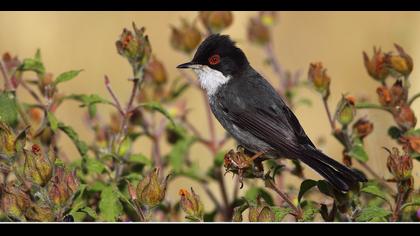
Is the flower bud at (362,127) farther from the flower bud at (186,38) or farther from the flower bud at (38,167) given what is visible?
the flower bud at (38,167)

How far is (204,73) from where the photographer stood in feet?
16.1

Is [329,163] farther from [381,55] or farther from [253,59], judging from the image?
[253,59]

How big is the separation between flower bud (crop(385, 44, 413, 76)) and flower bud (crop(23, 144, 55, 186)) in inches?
78.4

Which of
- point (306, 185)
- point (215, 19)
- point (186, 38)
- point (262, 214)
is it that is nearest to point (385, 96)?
point (306, 185)

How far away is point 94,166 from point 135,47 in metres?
0.68

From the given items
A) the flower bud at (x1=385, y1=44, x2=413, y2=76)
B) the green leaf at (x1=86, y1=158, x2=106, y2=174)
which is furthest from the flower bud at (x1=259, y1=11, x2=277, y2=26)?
the green leaf at (x1=86, y1=158, x2=106, y2=174)

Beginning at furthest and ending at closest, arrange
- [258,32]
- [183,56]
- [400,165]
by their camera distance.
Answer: [183,56]
[258,32]
[400,165]

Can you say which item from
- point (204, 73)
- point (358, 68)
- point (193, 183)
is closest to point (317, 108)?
point (358, 68)

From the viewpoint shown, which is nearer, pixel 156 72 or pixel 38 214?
pixel 38 214

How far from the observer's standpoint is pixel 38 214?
3.03 metres

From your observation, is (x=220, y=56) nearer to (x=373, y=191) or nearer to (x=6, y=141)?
(x=373, y=191)

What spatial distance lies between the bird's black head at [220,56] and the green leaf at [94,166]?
1183 millimetres

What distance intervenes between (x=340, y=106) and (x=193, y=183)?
8.33 feet

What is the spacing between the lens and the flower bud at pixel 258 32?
5055 mm
